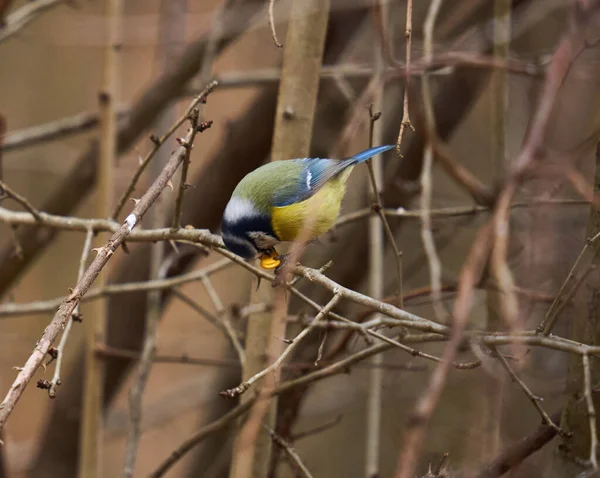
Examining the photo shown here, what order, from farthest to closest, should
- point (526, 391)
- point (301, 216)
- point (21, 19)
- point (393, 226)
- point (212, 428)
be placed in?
1. point (393, 226)
2. point (21, 19)
3. point (301, 216)
4. point (212, 428)
5. point (526, 391)

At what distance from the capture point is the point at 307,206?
255cm

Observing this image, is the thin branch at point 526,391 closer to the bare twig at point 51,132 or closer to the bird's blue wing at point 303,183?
the bird's blue wing at point 303,183

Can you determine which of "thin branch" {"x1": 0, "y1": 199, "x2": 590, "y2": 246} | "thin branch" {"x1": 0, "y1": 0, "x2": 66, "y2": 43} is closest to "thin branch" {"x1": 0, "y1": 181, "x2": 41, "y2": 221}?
"thin branch" {"x1": 0, "y1": 199, "x2": 590, "y2": 246}

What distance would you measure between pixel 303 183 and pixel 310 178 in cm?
5

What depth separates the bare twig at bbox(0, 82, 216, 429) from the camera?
1.16 metres

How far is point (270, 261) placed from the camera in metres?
2.37

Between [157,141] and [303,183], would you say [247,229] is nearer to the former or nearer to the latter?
[303,183]

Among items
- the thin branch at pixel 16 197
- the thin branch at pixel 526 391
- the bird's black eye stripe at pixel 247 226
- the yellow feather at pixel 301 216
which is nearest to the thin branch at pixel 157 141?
the thin branch at pixel 16 197

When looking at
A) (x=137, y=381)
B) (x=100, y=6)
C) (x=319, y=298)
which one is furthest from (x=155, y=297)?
(x=100, y=6)

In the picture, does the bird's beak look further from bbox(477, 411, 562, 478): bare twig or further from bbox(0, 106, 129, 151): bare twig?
bbox(0, 106, 129, 151): bare twig

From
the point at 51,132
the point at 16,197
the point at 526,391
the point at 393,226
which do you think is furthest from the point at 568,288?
the point at 51,132

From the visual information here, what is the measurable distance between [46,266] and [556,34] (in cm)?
472

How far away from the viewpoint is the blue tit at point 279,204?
92.3 inches

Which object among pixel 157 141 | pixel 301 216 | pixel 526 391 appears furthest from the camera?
pixel 301 216
